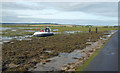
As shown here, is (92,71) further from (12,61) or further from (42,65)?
(12,61)

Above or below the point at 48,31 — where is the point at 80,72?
below

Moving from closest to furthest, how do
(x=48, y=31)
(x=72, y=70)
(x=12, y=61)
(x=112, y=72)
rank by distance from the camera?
(x=112, y=72) → (x=72, y=70) → (x=12, y=61) → (x=48, y=31)

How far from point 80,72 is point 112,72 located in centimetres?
240

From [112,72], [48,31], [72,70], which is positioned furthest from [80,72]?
[48,31]

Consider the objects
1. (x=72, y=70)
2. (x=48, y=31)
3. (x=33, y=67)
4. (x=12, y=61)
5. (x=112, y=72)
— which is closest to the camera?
(x=112, y=72)

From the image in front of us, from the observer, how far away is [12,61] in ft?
37.9

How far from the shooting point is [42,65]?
34.6 ft

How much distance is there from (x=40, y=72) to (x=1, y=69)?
3333 mm

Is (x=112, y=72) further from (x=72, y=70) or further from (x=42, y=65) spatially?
(x=42, y=65)

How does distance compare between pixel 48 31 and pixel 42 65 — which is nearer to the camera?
pixel 42 65

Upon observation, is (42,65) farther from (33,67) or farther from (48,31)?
(48,31)

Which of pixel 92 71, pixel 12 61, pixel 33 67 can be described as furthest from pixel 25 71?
pixel 92 71

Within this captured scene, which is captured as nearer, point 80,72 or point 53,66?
point 80,72

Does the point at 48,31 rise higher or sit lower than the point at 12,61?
higher
